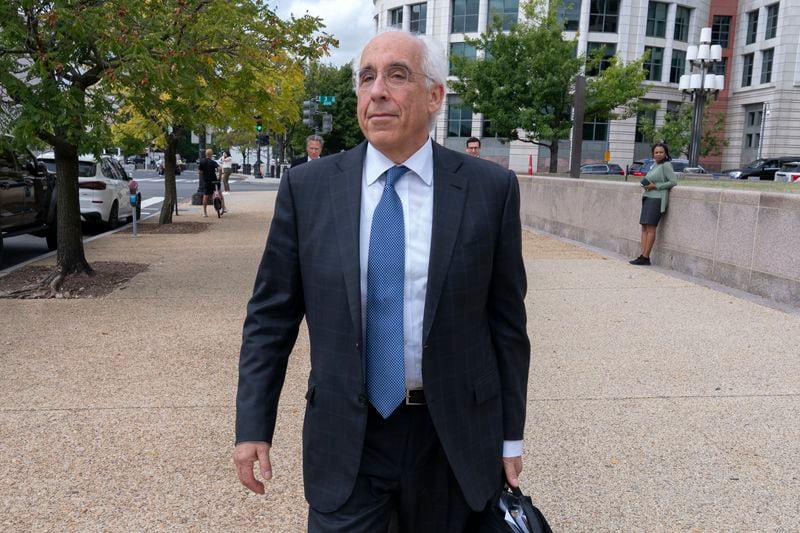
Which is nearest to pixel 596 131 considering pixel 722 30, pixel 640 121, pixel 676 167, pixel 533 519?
pixel 640 121

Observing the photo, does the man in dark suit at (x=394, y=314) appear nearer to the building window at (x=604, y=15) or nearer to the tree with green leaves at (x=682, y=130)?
the tree with green leaves at (x=682, y=130)

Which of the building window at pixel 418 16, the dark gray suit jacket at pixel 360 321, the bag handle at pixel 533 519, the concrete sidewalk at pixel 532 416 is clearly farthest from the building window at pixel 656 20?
the bag handle at pixel 533 519

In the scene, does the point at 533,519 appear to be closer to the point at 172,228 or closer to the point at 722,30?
the point at 172,228

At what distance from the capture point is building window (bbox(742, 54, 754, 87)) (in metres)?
63.5

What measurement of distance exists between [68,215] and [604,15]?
54.9 metres

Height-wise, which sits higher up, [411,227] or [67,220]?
[411,227]

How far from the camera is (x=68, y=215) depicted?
9.61m

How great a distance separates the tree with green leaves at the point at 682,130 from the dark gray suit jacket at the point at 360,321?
50335 mm

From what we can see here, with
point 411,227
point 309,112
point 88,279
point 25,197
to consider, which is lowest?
point 88,279

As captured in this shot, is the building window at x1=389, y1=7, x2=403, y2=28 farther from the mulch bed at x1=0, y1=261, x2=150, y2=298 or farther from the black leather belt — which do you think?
the black leather belt

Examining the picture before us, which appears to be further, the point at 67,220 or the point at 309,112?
the point at 309,112

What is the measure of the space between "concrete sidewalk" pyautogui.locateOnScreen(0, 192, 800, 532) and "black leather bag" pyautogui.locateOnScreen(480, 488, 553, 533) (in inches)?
57.4

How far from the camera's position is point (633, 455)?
420 cm

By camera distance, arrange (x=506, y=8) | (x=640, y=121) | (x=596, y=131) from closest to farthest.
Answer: (x=640, y=121) < (x=506, y=8) < (x=596, y=131)
